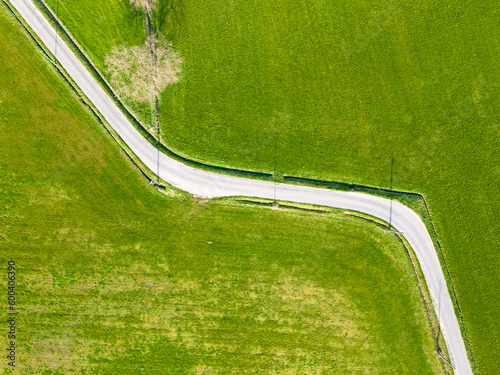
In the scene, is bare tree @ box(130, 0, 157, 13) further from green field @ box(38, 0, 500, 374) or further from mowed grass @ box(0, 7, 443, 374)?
mowed grass @ box(0, 7, 443, 374)

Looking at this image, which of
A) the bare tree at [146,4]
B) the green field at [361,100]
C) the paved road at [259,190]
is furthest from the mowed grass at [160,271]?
the bare tree at [146,4]

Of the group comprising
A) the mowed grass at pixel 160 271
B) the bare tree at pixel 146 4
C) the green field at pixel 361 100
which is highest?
the bare tree at pixel 146 4

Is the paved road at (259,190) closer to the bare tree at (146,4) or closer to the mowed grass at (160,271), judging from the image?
the mowed grass at (160,271)

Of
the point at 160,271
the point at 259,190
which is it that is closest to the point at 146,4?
the point at 259,190

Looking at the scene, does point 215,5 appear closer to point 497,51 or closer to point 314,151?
point 314,151

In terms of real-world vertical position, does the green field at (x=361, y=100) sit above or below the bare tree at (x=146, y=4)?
below

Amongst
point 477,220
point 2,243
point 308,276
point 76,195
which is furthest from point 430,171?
point 2,243
